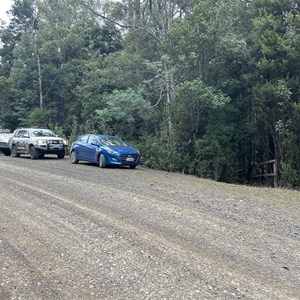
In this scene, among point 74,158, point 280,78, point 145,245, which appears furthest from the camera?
point 74,158

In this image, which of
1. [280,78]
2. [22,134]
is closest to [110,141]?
[22,134]

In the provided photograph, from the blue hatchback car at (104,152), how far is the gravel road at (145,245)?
5.64 meters

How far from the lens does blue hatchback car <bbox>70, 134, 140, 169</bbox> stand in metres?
14.7

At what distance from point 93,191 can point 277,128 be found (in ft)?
31.9

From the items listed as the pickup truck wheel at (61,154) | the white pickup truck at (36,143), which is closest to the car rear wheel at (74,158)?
the white pickup truck at (36,143)

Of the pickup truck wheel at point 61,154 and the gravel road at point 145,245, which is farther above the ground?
the pickup truck wheel at point 61,154

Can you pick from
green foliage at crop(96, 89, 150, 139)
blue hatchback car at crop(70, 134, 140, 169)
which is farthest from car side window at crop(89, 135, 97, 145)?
green foliage at crop(96, 89, 150, 139)

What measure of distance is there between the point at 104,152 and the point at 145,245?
10.0 meters

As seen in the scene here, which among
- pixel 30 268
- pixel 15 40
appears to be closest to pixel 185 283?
pixel 30 268

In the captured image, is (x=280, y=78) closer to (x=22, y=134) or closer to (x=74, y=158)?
(x=74, y=158)

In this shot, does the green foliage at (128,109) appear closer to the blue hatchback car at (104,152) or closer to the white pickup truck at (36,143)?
the white pickup truck at (36,143)

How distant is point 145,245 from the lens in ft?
16.3

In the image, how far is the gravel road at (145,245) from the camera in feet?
12.0

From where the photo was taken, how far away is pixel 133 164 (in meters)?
15.2
